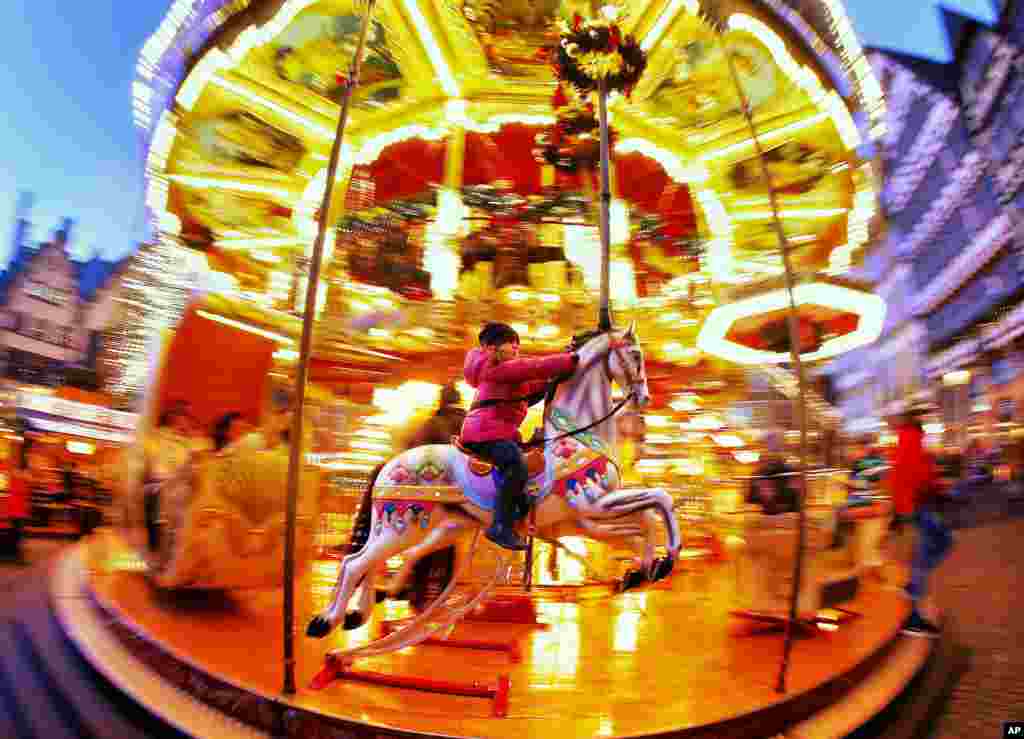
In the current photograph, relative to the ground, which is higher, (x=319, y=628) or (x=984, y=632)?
(x=319, y=628)

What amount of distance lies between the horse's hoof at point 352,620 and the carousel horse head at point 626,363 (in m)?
1.80

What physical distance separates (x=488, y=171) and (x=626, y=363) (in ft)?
16.1

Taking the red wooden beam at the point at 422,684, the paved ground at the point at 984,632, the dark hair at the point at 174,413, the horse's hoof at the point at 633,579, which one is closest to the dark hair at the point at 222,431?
the dark hair at the point at 174,413

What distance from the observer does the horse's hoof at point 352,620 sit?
10.7ft

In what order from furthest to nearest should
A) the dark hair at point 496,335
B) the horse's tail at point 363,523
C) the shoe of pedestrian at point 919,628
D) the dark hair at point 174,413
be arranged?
the dark hair at point 174,413, the shoe of pedestrian at point 919,628, the horse's tail at point 363,523, the dark hair at point 496,335

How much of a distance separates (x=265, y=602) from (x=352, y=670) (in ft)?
6.42

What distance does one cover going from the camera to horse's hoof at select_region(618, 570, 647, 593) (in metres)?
3.03

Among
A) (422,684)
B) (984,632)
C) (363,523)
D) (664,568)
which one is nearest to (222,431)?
(363,523)

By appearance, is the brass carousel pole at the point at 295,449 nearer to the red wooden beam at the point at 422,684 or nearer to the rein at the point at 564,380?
the red wooden beam at the point at 422,684

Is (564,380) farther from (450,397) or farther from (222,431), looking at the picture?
(222,431)

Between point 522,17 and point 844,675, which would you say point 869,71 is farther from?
point 844,675

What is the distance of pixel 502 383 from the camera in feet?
10.9

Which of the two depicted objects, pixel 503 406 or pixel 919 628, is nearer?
pixel 503 406

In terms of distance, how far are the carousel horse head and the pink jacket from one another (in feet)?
0.60
